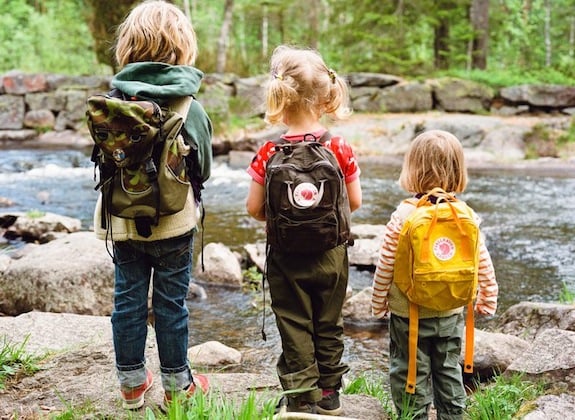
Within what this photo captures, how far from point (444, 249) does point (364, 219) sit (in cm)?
621

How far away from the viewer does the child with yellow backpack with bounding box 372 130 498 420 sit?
2.33 meters

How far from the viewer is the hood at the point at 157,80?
7.41 feet

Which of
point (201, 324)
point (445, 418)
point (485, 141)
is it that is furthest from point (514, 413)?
point (485, 141)

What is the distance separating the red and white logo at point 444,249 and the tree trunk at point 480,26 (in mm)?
16958

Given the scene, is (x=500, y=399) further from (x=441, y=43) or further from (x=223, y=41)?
(x=441, y=43)

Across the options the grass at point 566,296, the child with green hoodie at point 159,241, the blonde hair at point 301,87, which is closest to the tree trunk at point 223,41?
the grass at point 566,296

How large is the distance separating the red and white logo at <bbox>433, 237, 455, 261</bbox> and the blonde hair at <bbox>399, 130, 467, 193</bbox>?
0.88 ft

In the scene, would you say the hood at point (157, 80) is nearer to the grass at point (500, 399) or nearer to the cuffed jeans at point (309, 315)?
Answer: the cuffed jeans at point (309, 315)

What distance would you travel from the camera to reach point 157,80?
2328 mm

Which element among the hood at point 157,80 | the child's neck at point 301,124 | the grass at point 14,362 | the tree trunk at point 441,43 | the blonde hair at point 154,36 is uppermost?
the tree trunk at point 441,43

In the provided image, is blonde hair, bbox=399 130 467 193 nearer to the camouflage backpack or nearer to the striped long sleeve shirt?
the striped long sleeve shirt

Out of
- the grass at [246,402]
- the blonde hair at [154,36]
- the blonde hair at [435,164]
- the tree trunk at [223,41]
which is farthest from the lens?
the tree trunk at [223,41]

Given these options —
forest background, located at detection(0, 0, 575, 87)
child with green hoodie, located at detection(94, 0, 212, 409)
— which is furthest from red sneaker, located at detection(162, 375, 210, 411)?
forest background, located at detection(0, 0, 575, 87)

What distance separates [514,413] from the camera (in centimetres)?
261
